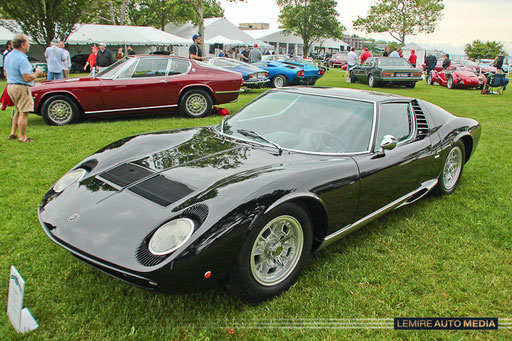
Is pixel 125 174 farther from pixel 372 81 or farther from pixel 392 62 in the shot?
pixel 392 62

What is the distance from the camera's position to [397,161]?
9.90 ft

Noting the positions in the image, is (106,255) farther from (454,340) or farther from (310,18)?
(310,18)

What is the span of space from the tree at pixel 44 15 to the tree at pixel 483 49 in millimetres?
50907

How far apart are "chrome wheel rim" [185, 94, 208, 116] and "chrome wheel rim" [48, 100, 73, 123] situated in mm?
2288

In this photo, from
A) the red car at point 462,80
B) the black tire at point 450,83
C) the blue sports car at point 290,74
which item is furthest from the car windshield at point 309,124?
the black tire at point 450,83

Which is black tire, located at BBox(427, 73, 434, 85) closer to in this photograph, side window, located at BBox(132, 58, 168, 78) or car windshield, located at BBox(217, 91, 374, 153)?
side window, located at BBox(132, 58, 168, 78)

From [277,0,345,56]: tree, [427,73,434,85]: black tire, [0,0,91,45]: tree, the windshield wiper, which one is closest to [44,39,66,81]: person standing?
Result: the windshield wiper

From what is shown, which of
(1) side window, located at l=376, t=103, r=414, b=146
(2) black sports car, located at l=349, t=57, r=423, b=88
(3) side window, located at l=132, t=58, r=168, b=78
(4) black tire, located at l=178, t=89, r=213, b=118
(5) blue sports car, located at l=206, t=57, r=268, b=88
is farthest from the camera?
(2) black sports car, located at l=349, t=57, r=423, b=88

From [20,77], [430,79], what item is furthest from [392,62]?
[20,77]

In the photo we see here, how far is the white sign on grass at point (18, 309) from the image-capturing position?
184cm

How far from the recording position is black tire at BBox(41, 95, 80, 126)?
6852mm

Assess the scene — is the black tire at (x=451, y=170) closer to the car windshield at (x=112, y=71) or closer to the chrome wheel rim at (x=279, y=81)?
the car windshield at (x=112, y=71)

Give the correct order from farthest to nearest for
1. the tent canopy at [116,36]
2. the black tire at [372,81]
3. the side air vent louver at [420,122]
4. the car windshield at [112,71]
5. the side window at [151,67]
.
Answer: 1. the tent canopy at [116,36]
2. the black tire at [372,81]
3. the side window at [151,67]
4. the car windshield at [112,71]
5. the side air vent louver at [420,122]

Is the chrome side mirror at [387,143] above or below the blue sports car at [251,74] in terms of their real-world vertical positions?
below
